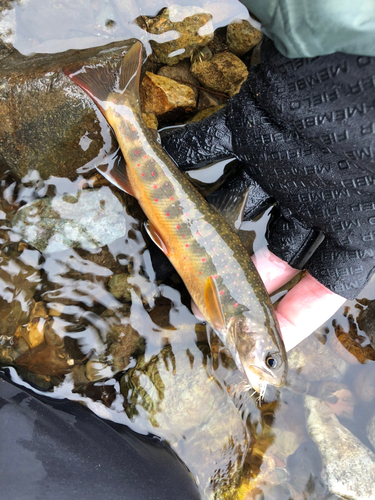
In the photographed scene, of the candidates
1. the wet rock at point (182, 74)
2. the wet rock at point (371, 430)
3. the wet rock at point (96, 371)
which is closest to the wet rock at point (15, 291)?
the wet rock at point (96, 371)

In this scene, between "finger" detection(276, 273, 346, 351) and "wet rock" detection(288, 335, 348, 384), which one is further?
"wet rock" detection(288, 335, 348, 384)

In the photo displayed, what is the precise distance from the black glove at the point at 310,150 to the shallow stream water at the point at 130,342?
88cm

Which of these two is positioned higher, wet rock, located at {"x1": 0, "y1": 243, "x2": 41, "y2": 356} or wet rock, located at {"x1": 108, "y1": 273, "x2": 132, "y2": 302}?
wet rock, located at {"x1": 0, "y1": 243, "x2": 41, "y2": 356}

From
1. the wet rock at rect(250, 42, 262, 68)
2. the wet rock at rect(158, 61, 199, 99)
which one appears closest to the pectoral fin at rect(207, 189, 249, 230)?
the wet rock at rect(158, 61, 199, 99)

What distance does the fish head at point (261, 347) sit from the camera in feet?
7.26

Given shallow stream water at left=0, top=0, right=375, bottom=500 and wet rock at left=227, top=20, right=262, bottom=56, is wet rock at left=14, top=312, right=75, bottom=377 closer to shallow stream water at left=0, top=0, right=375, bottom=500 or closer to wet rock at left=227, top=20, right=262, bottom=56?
shallow stream water at left=0, top=0, right=375, bottom=500

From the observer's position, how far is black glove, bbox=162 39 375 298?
5.74 feet

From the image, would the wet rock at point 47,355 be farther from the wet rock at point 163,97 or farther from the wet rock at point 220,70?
the wet rock at point 220,70

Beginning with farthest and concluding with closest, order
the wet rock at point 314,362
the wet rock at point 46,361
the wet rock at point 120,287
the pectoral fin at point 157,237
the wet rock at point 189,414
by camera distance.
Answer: the wet rock at point 314,362, the wet rock at point 120,287, the wet rock at point 189,414, the wet rock at point 46,361, the pectoral fin at point 157,237

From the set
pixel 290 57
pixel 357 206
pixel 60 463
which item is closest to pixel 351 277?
pixel 357 206

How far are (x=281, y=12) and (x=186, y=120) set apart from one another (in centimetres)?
135

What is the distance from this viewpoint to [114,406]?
2.59 metres

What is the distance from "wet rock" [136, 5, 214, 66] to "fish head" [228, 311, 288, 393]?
7.18ft

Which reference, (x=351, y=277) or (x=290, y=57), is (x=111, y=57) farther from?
(x=351, y=277)
